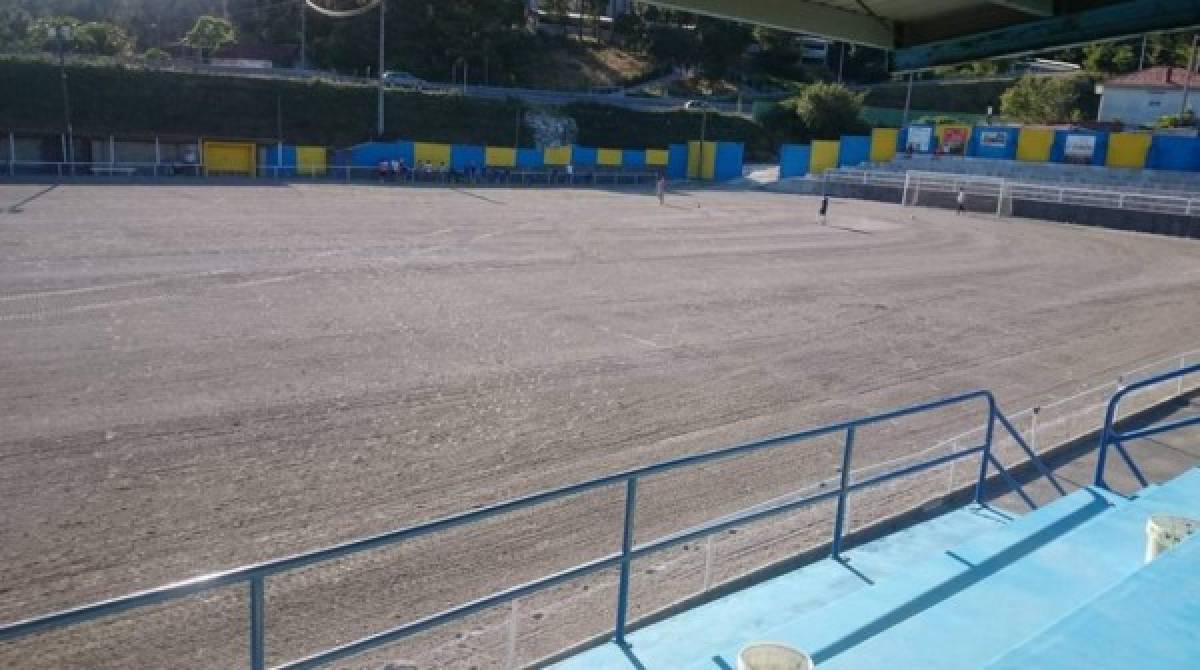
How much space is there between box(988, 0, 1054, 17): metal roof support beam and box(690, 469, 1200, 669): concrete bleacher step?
4337mm

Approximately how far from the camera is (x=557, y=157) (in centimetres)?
5456

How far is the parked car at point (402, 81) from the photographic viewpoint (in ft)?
A: 216

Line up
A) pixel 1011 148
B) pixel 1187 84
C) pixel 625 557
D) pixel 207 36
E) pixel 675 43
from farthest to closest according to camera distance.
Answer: pixel 675 43 < pixel 207 36 < pixel 1187 84 < pixel 1011 148 < pixel 625 557

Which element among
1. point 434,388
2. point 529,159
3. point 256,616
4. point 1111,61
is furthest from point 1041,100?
point 256,616

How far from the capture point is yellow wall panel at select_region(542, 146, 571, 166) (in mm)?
54219

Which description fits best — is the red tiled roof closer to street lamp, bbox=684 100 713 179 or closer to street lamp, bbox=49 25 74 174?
street lamp, bbox=684 100 713 179

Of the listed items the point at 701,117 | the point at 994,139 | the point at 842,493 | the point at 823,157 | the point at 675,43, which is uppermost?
the point at 675,43

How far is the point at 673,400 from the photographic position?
1296 centimetres

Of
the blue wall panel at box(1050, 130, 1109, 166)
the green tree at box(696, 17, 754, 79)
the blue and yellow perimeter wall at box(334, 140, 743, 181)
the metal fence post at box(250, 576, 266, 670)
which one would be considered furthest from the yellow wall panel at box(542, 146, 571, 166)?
the metal fence post at box(250, 576, 266, 670)

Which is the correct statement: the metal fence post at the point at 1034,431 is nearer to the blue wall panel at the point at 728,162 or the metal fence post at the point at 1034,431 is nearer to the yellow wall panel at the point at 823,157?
the yellow wall panel at the point at 823,157

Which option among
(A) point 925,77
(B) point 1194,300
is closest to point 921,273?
(B) point 1194,300

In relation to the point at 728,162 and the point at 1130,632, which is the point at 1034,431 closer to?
the point at 1130,632

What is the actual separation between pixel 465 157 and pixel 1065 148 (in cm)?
3254

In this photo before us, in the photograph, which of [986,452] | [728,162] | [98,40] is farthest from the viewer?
[98,40]
